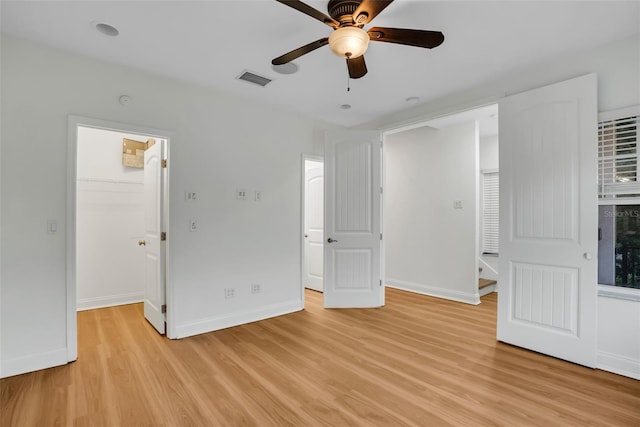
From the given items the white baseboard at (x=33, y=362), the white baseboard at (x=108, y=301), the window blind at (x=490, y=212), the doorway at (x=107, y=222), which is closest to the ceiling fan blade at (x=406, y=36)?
the doorway at (x=107, y=222)

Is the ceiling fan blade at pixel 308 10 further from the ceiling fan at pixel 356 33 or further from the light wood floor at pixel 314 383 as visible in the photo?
the light wood floor at pixel 314 383

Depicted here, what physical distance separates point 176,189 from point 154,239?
0.72 meters

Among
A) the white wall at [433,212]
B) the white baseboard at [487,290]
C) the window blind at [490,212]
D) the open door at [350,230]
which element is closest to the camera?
the open door at [350,230]

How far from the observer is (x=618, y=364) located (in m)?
2.54

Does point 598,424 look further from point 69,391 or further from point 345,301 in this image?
point 69,391

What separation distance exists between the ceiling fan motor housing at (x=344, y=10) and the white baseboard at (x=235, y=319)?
3111 millimetres

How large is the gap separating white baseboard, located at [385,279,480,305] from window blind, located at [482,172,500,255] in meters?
1.43

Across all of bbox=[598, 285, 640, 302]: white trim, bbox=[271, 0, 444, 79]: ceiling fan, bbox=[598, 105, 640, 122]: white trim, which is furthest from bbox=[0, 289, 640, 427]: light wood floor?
bbox=[271, 0, 444, 79]: ceiling fan

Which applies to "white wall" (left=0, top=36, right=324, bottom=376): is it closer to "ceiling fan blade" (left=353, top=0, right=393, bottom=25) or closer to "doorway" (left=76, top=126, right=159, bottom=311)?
"doorway" (left=76, top=126, right=159, bottom=311)

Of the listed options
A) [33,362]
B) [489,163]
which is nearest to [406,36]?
[33,362]

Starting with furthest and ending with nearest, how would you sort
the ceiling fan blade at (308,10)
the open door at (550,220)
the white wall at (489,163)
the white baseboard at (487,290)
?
the white wall at (489,163)
the white baseboard at (487,290)
the open door at (550,220)
the ceiling fan blade at (308,10)

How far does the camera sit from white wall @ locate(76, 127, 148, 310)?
4.28 m

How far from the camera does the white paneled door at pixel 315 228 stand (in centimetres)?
527

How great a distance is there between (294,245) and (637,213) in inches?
132
